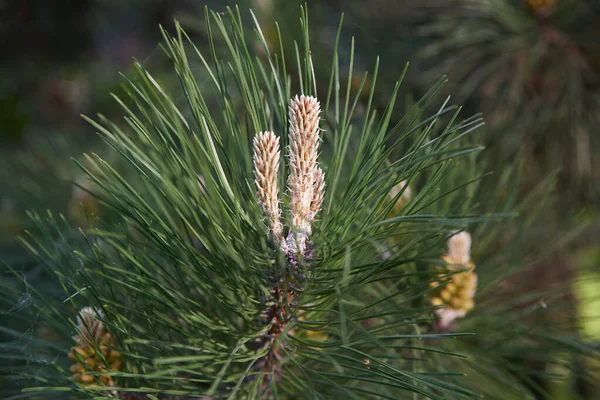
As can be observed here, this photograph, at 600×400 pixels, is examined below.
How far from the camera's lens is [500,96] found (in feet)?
2.31

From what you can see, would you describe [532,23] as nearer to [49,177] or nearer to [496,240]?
[496,240]

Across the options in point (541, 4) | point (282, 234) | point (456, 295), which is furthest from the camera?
point (541, 4)

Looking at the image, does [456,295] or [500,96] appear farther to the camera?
[500,96]

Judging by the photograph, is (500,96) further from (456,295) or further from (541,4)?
(456,295)

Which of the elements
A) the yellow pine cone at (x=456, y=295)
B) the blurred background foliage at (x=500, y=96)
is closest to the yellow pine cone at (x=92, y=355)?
the blurred background foliage at (x=500, y=96)

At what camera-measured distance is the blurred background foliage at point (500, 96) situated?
665mm

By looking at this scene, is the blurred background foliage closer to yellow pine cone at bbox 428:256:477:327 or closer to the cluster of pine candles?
yellow pine cone at bbox 428:256:477:327

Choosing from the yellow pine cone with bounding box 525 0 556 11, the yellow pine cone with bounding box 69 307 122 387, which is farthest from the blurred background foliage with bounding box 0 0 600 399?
the yellow pine cone with bounding box 69 307 122 387

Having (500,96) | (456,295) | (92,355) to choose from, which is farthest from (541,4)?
(92,355)

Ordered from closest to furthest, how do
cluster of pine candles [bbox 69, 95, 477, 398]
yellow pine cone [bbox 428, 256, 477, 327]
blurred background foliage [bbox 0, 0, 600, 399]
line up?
cluster of pine candles [bbox 69, 95, 477, 398], yellow pine cone [bbox 428, 256, 477, 327], blurred background foliage [bbox 0, 0, 600, 399]

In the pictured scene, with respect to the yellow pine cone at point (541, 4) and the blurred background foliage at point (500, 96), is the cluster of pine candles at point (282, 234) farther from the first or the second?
the yellow pine cone at point (541, 4)

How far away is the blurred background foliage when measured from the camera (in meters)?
0.66

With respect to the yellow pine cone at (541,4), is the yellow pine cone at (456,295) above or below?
below

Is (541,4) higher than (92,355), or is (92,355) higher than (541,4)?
(541,4)
